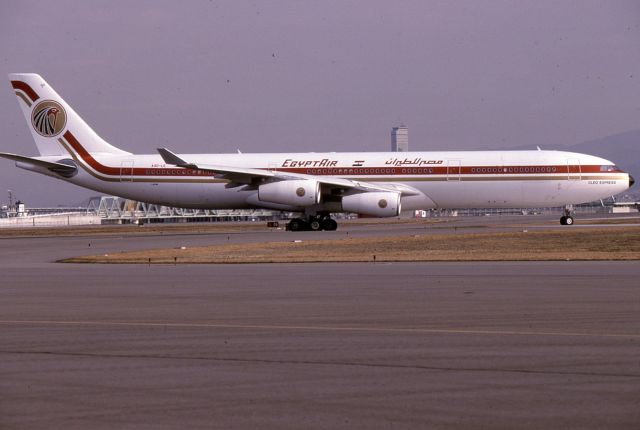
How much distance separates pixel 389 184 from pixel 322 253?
19531 mm

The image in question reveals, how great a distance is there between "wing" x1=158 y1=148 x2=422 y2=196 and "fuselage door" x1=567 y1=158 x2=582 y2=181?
814 centimetres

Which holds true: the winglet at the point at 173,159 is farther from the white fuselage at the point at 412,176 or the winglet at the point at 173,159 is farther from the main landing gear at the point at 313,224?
the main landing gear at the point at 313,224

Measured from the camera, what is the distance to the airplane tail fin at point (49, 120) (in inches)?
2115

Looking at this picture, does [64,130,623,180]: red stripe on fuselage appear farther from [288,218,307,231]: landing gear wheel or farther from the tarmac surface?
the tarmac surface

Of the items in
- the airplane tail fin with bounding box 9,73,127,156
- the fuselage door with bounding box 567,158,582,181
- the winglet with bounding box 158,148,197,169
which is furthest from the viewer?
the airplane tail fin with bounding box 9,73,127,156

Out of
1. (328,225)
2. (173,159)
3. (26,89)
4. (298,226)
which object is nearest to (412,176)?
(328,225)

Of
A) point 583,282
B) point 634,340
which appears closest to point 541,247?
point 583,282

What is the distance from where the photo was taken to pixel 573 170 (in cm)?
5012

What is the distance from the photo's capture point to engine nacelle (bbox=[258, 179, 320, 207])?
1940 inches

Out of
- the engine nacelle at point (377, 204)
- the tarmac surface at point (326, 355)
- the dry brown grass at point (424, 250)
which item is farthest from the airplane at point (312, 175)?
the tarmac surface at point (326, 355)

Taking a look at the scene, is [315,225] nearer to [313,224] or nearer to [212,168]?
[313,224]

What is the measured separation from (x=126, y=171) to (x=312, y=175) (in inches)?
415

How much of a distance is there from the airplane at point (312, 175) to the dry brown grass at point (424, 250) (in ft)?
32.1

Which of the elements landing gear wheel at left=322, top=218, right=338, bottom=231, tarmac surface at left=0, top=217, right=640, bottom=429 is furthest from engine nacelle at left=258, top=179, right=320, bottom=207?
tarmac surface at left=0, top=217, right=640, bottom=429
